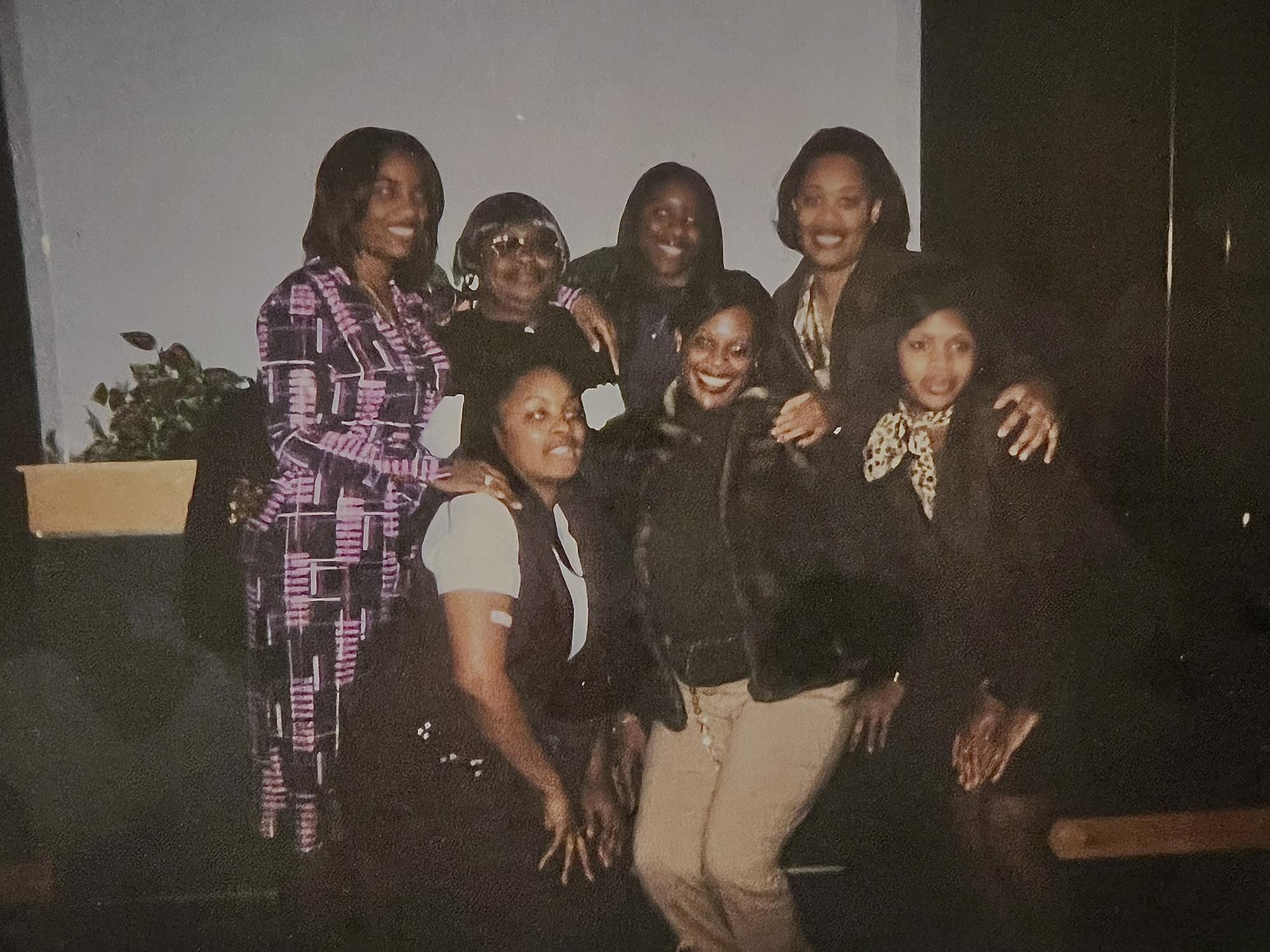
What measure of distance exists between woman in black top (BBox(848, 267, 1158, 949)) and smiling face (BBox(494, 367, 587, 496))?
48 cm

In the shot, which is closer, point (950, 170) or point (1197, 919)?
point (950, 170)

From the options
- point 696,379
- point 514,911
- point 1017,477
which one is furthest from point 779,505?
point 514,911

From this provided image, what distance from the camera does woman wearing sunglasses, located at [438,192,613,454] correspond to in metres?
1.59

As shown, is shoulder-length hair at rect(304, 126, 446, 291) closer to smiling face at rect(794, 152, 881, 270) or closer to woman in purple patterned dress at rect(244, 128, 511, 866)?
woman in purple patterned dress at rect(244, 128, 511, 866)

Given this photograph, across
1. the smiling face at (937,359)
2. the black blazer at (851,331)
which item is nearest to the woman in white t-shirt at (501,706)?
the black blazer at (851,331)

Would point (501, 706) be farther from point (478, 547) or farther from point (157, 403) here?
point (157, 403)

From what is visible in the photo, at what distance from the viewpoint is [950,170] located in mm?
1644

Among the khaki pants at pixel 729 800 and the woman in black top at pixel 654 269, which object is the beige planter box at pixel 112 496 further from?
the khaki pants at pixel 729 800

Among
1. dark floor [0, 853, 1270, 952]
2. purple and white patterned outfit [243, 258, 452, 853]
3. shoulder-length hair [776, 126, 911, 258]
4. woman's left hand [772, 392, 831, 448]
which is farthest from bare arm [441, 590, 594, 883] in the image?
shoulder-length hair [776, 126, 911, 258]

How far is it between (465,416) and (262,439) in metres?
0.33

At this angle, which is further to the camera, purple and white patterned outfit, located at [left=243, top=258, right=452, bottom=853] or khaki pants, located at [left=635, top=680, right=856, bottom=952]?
khaki pants, located at [left=635, top=680, right=856, bottom=952]

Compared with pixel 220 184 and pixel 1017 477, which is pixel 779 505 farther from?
pixel 220 184

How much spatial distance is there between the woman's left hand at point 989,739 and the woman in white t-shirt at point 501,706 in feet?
→ 2.01

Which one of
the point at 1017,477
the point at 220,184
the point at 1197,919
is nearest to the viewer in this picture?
the point at 220,184
